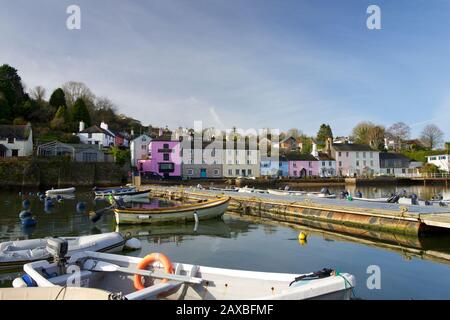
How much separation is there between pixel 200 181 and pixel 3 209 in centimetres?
3770

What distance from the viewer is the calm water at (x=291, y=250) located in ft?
35.5

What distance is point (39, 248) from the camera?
12.7 metres

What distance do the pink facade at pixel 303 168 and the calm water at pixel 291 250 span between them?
57.4 meters

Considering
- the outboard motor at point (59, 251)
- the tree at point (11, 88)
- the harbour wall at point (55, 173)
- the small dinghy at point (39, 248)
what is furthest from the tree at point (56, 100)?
the outboard motor at point (59, 251)

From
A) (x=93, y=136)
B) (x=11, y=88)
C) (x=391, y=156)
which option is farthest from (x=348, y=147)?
(x=11, y=88)

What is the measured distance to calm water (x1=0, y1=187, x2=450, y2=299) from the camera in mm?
10812

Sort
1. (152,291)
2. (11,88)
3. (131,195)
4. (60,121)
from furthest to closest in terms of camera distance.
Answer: (60,121) → (11,88) → (131,195) → (152,291)

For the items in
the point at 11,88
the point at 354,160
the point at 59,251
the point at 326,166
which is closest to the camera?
the point at 59,251

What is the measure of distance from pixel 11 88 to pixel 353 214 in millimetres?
76820

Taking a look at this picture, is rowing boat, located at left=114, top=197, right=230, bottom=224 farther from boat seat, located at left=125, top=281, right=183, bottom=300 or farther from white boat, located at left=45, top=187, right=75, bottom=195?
white boat, located at left=45, top=187, right=75, bottom=195

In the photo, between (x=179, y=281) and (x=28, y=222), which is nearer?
(x=179, y=281)

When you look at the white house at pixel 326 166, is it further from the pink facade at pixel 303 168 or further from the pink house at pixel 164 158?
the pink house at pixel 164 158

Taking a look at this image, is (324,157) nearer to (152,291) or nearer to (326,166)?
(326,166)
